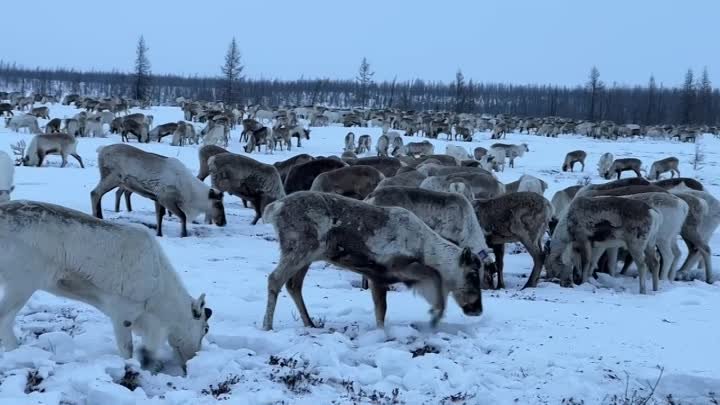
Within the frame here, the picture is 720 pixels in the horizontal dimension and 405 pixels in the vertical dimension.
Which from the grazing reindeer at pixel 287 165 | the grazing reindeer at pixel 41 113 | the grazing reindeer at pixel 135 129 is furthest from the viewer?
the grazing reindeer at pixel 41 113

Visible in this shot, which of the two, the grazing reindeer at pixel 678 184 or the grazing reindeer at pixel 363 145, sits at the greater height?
the grazing reindeer at pixel 363 145

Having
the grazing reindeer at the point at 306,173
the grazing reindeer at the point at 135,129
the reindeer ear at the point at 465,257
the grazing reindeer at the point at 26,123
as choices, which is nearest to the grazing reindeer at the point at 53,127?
the grazing reindeer at the point at 26,123

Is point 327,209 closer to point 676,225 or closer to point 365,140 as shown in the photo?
point 676,225

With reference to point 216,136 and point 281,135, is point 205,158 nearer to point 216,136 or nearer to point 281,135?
point 216,136

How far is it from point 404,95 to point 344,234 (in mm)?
87118

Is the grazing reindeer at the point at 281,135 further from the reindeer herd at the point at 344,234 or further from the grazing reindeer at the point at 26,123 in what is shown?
the reindeer herd at the point at 344,234

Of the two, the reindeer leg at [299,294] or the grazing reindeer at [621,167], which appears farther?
the grazing reindeer at [621,167]

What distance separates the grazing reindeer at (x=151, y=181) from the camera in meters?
12.2

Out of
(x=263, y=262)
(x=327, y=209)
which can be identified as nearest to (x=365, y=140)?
(x=263, y=262)

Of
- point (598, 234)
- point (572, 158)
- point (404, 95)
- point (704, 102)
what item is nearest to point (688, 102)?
point (704, 102)

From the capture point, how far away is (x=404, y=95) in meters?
92.3

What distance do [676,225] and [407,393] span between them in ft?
25.2

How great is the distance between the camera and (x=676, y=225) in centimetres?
1104

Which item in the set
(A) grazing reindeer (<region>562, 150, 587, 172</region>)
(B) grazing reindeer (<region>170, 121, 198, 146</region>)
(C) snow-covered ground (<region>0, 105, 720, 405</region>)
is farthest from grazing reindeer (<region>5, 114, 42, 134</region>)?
(C) snow-covered ground (<region>0, 105, 720, 405</region>)
